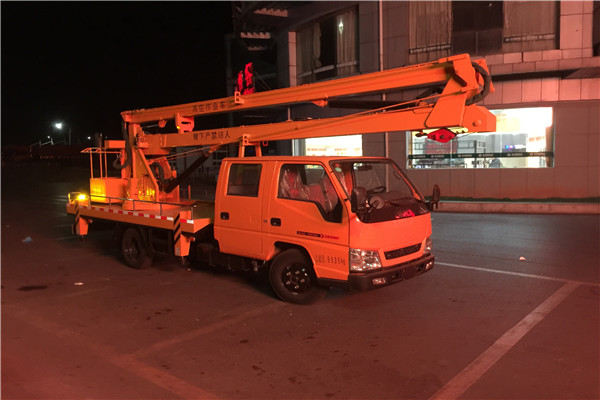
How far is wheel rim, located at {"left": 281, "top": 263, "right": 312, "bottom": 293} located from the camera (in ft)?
20.5

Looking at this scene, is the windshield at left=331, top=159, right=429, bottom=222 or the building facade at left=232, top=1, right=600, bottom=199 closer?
the windshield at left=331, top=159, right=429, bottom=222

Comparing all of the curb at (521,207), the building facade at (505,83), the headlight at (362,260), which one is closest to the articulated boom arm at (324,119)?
the headlight at (362,260)

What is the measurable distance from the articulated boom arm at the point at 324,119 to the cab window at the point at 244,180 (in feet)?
1.69

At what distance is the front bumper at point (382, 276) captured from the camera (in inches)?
219

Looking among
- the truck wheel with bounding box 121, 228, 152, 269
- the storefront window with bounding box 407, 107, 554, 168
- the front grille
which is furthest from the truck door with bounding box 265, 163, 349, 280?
the storefront window with bounding box 407, 107, 554, 168

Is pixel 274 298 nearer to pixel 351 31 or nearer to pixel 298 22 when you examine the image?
pixel 351 31

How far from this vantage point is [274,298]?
670 cm

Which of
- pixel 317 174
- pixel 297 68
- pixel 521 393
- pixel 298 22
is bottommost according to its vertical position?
pixel 521 393

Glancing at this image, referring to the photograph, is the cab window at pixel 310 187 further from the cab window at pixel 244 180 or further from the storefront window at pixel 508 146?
the storefront window at pixel 508 146

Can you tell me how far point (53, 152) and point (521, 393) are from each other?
46.9 metres

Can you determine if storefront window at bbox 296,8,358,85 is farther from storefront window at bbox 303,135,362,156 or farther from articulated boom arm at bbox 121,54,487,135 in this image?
articulated boom arm at bbox 121,54,487,135

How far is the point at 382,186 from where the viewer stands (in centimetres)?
666

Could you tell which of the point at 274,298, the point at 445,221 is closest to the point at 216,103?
the point at 274,298

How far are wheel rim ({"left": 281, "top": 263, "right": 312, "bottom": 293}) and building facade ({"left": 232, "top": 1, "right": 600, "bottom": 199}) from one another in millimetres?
12503
